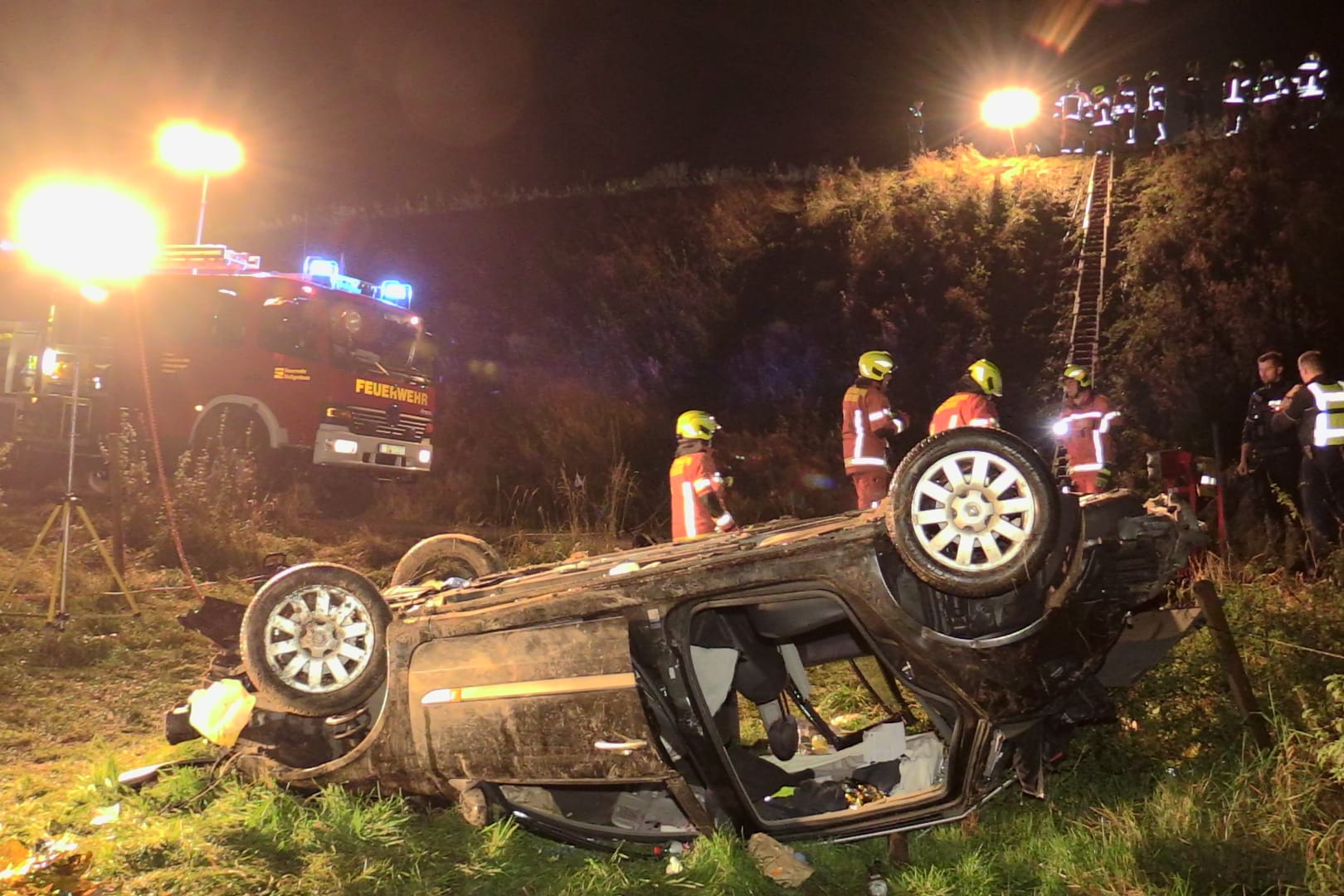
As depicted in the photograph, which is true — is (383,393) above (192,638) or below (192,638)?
above

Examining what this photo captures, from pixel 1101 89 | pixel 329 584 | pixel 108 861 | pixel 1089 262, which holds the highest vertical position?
pixel 1101 89

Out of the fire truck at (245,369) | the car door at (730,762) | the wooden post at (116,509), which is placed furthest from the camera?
the fire truck at (245,369)

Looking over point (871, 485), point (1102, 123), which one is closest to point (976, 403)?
point (871, 485)

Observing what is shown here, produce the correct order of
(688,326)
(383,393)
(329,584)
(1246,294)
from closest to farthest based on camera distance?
(329,584), (383,393), (1246,294), (688,326)

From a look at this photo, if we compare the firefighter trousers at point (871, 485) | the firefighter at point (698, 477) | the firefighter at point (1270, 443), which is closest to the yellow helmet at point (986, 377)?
the firefighter trousers at point (871, 485)

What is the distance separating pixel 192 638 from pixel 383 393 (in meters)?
5.47

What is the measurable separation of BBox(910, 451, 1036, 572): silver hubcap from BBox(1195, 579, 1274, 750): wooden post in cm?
105

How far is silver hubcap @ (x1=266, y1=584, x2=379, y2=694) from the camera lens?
12.6 ft

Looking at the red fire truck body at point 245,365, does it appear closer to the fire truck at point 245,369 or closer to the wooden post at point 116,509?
the fire truck at point 245,369

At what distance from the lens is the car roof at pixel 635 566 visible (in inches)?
124

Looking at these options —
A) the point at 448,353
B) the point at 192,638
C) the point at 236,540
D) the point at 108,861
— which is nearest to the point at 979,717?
the point at 108,861

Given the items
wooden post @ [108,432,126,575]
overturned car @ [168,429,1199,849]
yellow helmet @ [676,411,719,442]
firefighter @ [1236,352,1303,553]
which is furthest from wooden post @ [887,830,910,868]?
wooden post @ [108,432,126,575]

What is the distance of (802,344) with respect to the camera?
53.8 feet

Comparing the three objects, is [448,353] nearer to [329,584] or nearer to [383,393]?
[383,393]
